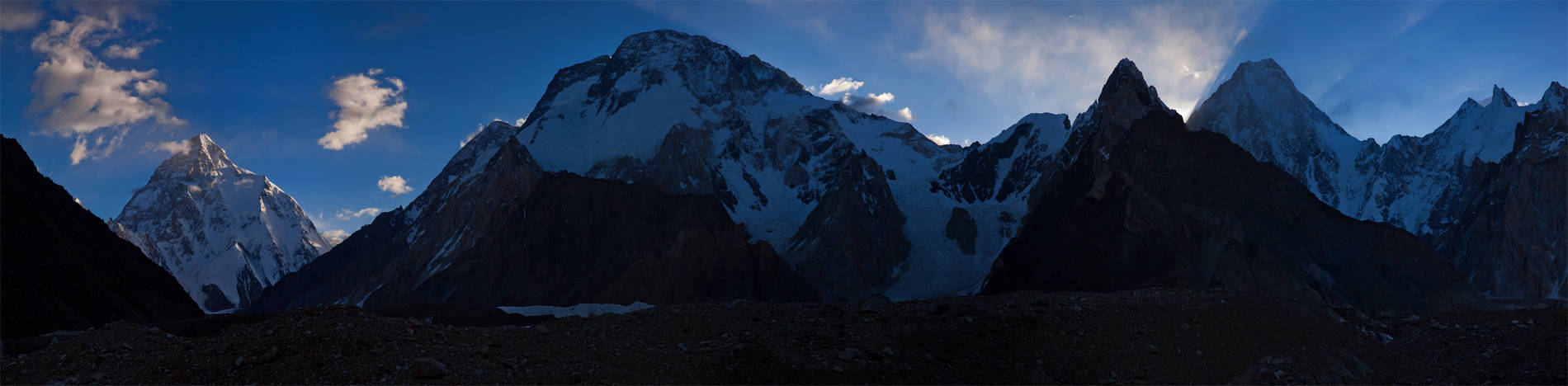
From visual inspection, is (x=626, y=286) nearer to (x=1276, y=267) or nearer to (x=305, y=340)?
(x=1276, y=267)

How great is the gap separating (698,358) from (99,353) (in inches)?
475

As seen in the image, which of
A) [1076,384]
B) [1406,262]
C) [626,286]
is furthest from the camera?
[626,286]

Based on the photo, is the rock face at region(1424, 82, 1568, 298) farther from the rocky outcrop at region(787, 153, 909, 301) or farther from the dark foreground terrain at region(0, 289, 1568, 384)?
the dark foreground terrain at region(0, 289, 1568, 384)

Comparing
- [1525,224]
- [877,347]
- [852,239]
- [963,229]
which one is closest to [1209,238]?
[1525,224]

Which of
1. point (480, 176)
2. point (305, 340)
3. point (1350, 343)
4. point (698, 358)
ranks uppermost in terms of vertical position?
point (480, 176)

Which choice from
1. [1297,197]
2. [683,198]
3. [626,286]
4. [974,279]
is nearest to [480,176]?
[683,198]

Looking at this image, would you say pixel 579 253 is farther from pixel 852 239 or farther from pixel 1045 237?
pixel 1045 237

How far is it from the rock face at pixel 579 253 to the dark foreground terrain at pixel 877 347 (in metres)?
93.9

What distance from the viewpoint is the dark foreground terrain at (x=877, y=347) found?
1795 centimetres

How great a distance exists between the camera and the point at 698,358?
20.4 m

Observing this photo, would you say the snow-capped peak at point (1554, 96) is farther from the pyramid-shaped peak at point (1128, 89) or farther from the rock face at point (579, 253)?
the rock face at point (579, 253)

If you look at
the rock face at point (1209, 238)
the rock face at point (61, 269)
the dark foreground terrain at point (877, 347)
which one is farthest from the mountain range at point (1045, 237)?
the rock face at point (61, 269)

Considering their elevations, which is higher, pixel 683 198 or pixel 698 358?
pixel 683 198

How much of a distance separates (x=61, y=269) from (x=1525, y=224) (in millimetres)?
161676
